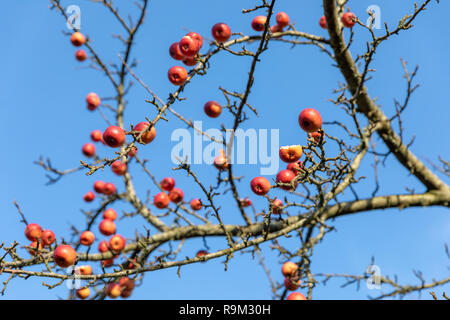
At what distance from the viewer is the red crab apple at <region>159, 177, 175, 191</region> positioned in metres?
6.08

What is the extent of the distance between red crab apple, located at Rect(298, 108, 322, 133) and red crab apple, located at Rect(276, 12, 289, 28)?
2437mm

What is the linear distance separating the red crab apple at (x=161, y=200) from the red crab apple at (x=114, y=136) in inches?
106

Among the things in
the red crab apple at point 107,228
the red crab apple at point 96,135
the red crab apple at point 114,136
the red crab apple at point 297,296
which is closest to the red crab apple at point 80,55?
the red crab apple at point 96,135

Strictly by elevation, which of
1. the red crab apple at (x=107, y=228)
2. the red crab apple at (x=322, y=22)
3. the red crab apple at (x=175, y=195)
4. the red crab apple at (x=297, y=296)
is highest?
the red crab apple at (x=322, y=22)

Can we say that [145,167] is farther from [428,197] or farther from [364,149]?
[428,197]

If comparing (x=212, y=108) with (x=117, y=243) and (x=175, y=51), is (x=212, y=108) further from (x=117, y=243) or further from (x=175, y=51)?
(x=117, y=243)

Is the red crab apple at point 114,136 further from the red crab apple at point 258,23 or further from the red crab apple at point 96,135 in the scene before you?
the red crab apple at point 96,135

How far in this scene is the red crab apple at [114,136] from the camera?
3.09m

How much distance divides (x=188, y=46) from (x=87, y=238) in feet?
10.4

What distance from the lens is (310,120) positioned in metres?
3.20

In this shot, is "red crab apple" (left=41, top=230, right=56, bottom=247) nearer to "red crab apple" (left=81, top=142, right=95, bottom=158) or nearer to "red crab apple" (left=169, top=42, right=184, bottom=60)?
"red crab apple" (left=169, top=42, right=184, bottom=60)

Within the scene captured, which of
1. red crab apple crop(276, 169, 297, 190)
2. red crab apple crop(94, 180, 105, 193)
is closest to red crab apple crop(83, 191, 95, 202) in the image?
red crab apple crop(94, 180, 105, 193)
